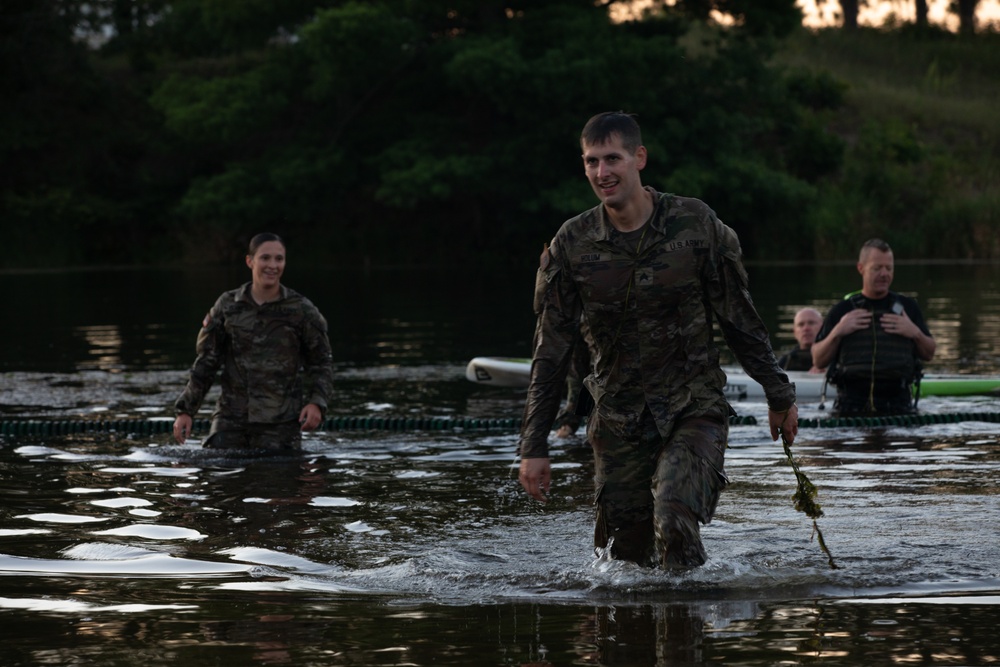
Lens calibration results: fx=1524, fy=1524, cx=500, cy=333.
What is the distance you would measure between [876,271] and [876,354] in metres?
0.78

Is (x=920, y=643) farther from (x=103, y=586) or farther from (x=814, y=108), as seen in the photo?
(x=814, y=108)

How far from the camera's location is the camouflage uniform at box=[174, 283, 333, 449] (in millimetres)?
10984

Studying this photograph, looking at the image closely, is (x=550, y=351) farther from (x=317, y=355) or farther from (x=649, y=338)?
(x=317, y=355)

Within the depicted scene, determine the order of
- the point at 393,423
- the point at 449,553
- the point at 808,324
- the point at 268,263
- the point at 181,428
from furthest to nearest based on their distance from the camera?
the point at 808,324 < the point at 393,423 < the point at 268,263 < the point at 181,428 < the point at 449,553

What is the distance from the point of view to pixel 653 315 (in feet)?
20.8

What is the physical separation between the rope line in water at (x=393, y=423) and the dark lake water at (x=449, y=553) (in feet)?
0.35

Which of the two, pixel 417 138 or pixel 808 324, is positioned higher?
pixel 417 138

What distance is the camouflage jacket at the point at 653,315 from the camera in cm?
630

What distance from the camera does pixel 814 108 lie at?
51625 mm

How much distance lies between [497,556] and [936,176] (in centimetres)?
4010

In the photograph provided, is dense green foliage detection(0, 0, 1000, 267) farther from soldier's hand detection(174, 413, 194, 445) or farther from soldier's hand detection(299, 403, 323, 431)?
soldier's hand detection(174, 413, 194, 445)

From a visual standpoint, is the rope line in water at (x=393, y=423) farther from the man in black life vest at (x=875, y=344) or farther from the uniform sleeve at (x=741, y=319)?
the uniform sleeve at (x=741, y=319)

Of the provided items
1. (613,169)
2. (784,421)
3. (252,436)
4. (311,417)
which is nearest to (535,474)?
(784,421)

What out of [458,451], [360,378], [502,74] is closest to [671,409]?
[458,451]
